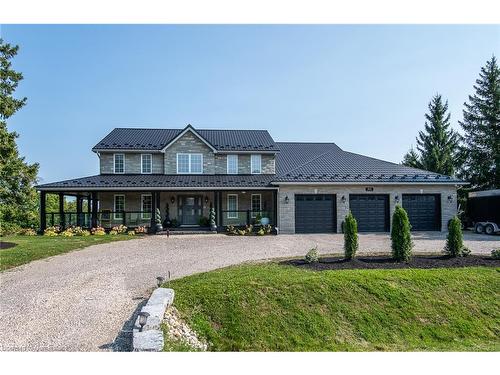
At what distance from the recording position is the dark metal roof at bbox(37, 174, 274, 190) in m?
19.6

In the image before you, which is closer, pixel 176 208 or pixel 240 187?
pixel 240 187

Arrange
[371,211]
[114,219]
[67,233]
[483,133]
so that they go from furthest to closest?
[483,133] < [114,219] < [371,211] < [67,233]

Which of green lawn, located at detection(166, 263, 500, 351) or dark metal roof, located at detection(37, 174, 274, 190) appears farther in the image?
dark metal roof, located at detection(37, 174, 274, 190)

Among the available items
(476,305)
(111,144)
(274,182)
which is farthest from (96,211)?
(476,305)

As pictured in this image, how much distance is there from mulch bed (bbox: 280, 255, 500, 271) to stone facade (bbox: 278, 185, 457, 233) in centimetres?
910

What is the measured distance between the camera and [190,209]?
22422mm

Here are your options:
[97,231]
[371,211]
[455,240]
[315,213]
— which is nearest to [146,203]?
[97,231]

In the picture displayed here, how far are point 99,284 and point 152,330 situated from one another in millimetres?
3836

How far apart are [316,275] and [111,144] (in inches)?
724

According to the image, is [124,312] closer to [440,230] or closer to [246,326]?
[246,326]

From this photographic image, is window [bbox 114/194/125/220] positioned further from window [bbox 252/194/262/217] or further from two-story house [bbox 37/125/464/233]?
window [bbox 252/194/262/217]

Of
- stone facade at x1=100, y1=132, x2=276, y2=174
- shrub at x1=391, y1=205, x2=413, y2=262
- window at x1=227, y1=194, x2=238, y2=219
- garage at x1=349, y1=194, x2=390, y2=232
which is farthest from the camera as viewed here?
window at x1=227, y1=194, x2=238, y2=219

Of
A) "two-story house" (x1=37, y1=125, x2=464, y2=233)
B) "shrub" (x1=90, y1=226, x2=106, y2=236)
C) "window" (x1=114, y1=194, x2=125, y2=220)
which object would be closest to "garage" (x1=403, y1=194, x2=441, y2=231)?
"two-story house" (x1=37, y1=125, x2=464, y2=233)

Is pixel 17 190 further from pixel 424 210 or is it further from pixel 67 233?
pixel 424 210
